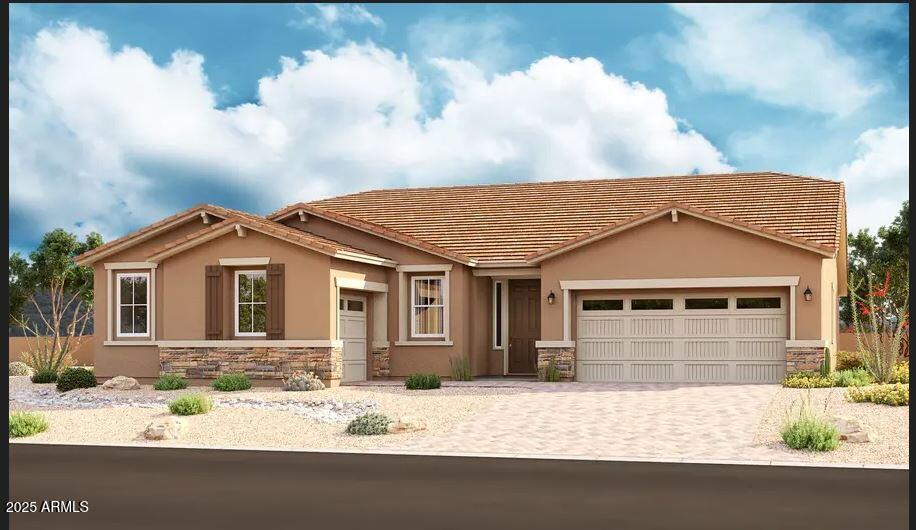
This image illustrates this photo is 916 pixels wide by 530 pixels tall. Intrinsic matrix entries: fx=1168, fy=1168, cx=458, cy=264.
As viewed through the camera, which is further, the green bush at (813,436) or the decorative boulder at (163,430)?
the decorative boulder at (163,430)

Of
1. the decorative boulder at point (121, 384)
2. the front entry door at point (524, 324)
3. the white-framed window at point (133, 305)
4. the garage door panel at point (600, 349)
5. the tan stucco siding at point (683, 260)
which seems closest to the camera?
the tan stucco siding at point (683, 260)

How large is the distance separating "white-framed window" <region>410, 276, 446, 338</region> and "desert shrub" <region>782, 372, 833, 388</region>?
322 inches

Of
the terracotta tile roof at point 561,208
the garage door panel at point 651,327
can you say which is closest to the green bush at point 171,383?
the terracotta tile roof at point 561,208

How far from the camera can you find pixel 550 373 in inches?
1014

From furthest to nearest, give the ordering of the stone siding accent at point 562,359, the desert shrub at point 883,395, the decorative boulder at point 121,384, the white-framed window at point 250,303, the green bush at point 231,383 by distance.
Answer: the stone siding accent at point 562,359 < the white-framed window at point 250,303 < the decorative boulder at point 121,384 < the green bush at point 231,383 < the desert shrub at point 883,395

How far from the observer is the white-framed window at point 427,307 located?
27625mm

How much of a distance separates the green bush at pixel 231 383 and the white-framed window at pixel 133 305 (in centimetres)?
375

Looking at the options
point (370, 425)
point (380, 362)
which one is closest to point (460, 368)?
point (380, 362)

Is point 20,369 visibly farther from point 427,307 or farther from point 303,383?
point 303,383

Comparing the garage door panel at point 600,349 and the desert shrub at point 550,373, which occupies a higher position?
the garage door panel at point 600,349

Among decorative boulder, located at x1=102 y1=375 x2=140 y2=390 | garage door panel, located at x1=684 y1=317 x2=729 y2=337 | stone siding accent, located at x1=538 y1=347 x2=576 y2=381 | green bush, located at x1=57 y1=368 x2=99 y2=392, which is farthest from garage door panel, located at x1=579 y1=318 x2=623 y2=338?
green bush, located at x1=57 y1=368 x2=99 y2=392

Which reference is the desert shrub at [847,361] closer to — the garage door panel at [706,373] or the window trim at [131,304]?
the garage door panel at [706,373]

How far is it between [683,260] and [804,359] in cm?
329

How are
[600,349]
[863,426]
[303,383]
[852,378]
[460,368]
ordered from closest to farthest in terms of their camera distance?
1. [863,426]
2. [852,378]
3. [303,383]
4. [600,349]
5. [460,368]
